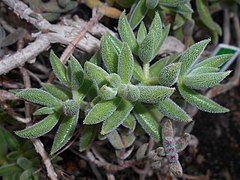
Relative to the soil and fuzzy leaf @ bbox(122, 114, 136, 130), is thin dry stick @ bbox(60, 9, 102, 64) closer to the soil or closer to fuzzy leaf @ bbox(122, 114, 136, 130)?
fuzzy leaf @ bbox(122, 114, 136, 130)

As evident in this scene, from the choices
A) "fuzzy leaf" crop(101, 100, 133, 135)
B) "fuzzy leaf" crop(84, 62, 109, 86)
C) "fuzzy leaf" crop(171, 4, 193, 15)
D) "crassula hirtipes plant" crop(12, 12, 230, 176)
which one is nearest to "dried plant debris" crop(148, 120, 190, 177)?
"crassula hirtipes plant" crop(12, 12, 230, 176)

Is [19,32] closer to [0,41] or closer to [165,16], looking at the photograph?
[0,41]

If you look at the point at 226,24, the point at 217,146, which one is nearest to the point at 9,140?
the point at 217,146

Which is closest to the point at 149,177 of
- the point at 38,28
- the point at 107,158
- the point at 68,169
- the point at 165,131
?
the point at 107,158

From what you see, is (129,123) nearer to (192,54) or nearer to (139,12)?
(192,54)

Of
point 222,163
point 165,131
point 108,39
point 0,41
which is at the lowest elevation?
point 222,163

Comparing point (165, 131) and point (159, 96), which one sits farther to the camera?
point (165, 131)

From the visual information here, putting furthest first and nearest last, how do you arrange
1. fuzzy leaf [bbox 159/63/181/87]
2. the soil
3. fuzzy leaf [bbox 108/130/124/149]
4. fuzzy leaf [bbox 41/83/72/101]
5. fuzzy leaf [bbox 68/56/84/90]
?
the soil → fuzzy leaf [bbox 108/130/124/149] → fuzzy leaf [bbox 41/83/72/101] → fuzzy leaf [bbox 68/56/84/90] → fuzzy leaf [bbox 159/63/181/87]
